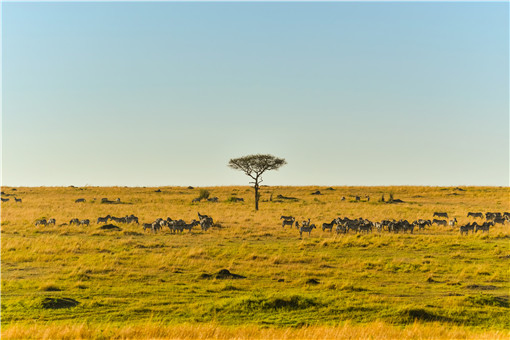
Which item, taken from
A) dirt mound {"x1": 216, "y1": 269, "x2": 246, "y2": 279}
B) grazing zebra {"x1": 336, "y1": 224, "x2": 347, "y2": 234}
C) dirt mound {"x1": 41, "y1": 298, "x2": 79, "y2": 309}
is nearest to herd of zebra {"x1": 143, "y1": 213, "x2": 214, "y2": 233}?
grazing zebra {"x1": 336, "y1": 224, "x2": 347, "y2": 234}

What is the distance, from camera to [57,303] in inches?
695

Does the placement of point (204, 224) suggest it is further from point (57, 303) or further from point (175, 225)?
point (57, 303)

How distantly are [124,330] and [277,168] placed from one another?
59206 millimetres

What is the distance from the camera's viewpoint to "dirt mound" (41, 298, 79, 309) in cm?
1736

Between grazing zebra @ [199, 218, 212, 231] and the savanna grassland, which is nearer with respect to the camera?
the savanna grassland

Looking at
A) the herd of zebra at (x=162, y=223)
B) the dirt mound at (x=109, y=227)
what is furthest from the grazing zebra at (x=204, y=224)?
the dirt mound at (x=109, y=227)

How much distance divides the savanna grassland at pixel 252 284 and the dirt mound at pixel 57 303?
0.04 metres

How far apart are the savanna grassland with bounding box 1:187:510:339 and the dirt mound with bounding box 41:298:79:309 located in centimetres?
4

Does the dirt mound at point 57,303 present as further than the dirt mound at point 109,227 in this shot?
No

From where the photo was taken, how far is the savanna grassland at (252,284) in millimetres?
15156

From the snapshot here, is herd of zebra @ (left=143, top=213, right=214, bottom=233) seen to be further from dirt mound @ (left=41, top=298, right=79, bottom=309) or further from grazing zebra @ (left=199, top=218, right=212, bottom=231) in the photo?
dirt mound @ (left=41, top=298, right=79, bottom=309)

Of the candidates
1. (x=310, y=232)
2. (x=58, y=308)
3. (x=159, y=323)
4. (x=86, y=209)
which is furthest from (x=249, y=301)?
(x=86, y=209)

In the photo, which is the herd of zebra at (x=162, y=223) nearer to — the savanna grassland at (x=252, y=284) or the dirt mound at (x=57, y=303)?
the savanna grassland at (x=252, y=284)

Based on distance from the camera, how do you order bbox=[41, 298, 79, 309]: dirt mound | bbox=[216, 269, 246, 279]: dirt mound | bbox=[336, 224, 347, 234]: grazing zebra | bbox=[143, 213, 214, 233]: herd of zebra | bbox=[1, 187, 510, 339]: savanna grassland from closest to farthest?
1. bbox=[1, 187, 510, 339]: savanna grassland
2. bbox=[41, 298, 79, 309]: dirt mound
3. bbox=[216, 269, 246, 279]: dirt mound
4. bbox=[336, 224, 347, 234]: grazing zebra
5. bbox=[143, 213, 214, 233]: herd of zebra
